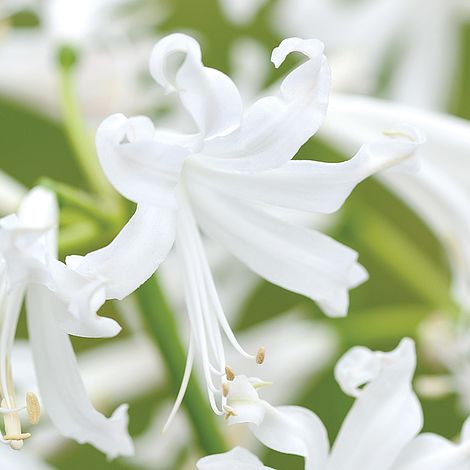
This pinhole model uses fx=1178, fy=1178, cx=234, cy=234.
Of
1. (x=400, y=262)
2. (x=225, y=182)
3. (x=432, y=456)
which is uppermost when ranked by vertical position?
(x=225, y=182)

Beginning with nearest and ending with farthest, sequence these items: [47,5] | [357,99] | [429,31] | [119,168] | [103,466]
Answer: [119,168], [357,99], [47,5], [103,466], [429,31]

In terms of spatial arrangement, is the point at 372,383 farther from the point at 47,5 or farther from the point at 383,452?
the point at 47,5

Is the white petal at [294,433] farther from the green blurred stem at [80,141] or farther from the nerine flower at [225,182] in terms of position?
the green blurred stem at [80,141]

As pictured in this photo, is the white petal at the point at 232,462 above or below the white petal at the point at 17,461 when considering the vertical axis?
above

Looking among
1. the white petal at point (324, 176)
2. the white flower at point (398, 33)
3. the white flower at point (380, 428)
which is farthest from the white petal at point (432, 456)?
the white flower at point (398, 33)

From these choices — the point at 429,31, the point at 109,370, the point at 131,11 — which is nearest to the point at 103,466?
the point at 109,370

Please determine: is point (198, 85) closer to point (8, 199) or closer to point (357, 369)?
point (357, 369)

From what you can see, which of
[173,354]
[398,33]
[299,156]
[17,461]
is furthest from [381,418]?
[398,33]
